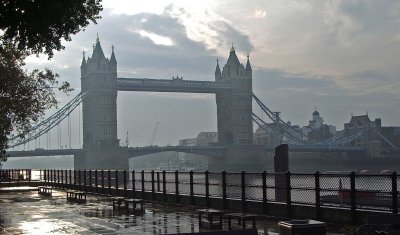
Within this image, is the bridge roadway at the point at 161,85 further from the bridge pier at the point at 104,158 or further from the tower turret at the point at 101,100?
the bridge pier at the point at 104,158

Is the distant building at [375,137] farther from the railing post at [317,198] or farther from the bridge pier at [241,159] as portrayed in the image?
the railing post at [317,198]

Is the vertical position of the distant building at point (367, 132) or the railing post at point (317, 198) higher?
the distant building at point (367, 132)

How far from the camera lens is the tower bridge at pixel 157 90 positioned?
469 ft

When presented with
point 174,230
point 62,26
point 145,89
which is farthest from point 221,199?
point 145,89

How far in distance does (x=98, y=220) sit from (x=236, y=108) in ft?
538

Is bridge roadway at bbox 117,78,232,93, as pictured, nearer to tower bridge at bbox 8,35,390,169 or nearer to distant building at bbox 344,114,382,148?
tower bridge at bbox 8,35,390,169

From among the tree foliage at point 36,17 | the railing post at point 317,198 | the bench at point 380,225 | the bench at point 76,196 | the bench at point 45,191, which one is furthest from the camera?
the bench at point 45,191

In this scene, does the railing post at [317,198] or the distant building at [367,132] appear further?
the distant building at [367,132]

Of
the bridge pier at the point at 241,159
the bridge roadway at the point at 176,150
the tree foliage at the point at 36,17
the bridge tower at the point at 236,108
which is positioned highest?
the bridge tower at the point at 236,108

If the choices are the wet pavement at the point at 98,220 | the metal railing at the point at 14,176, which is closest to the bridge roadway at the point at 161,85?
the metal railing at the point at 14,176

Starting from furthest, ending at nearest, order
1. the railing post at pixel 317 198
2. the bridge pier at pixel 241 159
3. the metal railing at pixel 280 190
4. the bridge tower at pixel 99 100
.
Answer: the bridge tower at pixel 99 100, the bridge pier at pixel 241 159, the railing post at pixel 317 198, the metal railing at pixel 280 190

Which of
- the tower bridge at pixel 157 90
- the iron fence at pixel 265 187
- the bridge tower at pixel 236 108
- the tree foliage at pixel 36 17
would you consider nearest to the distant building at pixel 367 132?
the tower bridge at pixel 157 90

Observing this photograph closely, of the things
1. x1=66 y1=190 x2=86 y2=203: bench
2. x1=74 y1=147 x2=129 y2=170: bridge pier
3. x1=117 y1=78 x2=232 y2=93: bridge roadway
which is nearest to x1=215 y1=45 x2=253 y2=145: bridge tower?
x1=117 y1=78 x2=232 y2=93: bridge roadway

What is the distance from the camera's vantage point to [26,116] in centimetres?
2880
